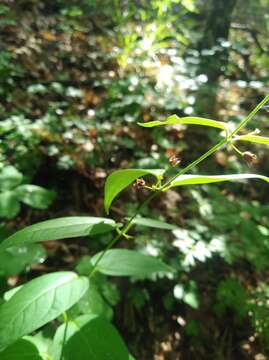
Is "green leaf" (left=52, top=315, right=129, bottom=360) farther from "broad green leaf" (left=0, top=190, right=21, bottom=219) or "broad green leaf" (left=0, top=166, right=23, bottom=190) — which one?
"broad green leaf" (left=0, top=166, right=23, bottom=190)

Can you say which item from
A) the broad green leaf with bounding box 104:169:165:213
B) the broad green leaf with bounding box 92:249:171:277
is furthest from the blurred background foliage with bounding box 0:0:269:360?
the broad green leaf with bounding box 104:169:165:213

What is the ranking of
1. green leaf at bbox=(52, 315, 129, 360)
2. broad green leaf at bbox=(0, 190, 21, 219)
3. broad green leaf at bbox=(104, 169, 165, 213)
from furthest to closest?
broad green leaf at bbox=(0, 190, 21, 219) → green leaf at bbox=(52, 315, 129, 360) → broad green leaf at bbox=(104, 169, 165, 213)

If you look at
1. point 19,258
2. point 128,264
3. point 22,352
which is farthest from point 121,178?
point 19,258

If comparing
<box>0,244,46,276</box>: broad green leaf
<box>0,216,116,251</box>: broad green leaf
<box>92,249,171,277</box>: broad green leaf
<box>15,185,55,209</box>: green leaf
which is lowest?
<box>0,244,46,276</box>: broad green leaf

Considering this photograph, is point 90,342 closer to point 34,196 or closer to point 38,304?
point 38,304

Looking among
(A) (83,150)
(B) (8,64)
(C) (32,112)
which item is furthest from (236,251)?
(B) (8,64)

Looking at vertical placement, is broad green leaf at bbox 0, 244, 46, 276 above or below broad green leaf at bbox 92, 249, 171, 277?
below

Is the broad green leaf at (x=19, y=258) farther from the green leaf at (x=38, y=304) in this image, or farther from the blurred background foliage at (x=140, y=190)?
the green leaf at (x=38, y=304)

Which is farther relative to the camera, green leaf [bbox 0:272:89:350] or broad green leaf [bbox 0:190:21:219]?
broad green leaf [bbox 0:190:21:219]

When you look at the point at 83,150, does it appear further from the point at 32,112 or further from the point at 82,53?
the point at 82,53
